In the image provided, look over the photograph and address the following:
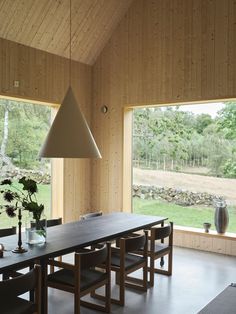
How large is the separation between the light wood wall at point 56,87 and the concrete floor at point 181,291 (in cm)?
225

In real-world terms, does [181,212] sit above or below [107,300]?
above

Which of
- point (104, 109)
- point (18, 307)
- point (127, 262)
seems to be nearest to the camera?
point (18, 307)

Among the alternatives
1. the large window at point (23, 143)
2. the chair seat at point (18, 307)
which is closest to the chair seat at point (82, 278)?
the chair seat at point (18, 307)

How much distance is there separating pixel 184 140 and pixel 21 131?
267 cm

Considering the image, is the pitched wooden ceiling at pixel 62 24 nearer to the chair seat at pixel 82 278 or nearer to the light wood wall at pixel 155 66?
the light wood wall at pixel 155 66

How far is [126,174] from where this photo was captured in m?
6.61

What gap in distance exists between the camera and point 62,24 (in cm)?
583

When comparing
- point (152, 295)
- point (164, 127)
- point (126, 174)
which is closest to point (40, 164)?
point (126, 174)

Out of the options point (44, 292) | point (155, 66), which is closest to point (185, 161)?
point (155, 66)

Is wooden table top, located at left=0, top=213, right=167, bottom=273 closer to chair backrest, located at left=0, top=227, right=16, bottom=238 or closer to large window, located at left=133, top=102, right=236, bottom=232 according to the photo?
chair backrest, located at left=0, top=227, right=16, bottom=238

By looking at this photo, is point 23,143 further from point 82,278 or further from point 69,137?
point 82,278

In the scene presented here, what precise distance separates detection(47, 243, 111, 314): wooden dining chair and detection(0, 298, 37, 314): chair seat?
0.50 m

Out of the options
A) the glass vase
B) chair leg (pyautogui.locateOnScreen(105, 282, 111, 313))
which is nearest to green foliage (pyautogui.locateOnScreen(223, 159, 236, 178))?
chair leg (pyautogui.locateOnScreen(105, 282, 111, 313))

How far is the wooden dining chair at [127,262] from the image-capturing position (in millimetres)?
3674
